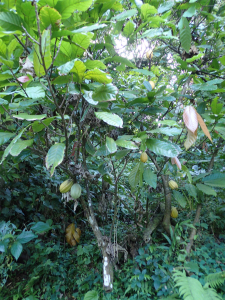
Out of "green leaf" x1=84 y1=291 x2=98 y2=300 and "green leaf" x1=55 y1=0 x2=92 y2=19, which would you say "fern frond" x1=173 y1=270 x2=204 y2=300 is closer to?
"green leaf" x1=84 y1=291 x2=98 y2=300

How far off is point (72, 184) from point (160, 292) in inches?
36.9

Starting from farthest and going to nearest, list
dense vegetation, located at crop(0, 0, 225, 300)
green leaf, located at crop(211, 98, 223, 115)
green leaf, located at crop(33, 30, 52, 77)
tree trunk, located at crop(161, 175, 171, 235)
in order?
tree trunk, located at crop(161, 175, 171, 235) → green leaf, located at crop(211, 98, 223, 115) → dense vegetation, located at crop(0, 0, 225, 300) → green leaf, located at crop(33, 30, 52, 77)

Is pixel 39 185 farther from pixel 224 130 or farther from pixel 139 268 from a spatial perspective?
pixel 224 130

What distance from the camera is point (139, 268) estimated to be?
5.00ft

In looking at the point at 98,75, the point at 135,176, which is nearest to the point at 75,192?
the point at 135,176

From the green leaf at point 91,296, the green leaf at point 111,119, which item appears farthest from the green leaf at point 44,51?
the green leaf at point 91,296

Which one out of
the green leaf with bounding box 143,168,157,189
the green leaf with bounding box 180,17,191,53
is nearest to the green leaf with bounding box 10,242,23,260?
the green leaf with bounding box 143,168,157,189

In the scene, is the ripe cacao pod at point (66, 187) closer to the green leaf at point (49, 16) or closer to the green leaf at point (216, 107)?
the green leaf at point (49, 16)

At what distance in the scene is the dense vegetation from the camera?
28.7 inches

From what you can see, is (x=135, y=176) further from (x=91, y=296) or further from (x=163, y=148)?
(x=91, y=296)

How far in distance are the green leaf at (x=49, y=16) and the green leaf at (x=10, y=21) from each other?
0.12 meters

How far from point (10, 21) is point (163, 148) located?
2.49ft

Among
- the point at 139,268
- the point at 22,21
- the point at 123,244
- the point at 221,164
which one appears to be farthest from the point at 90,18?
the point at 221,164

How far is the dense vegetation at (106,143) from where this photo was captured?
73 centimetres
